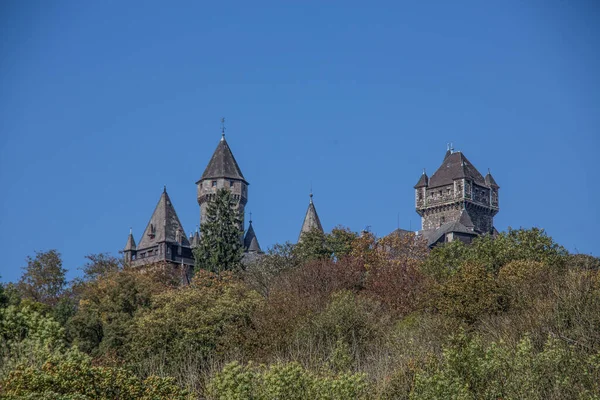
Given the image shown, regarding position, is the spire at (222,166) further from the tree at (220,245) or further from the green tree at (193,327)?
the green tree at (193,327)

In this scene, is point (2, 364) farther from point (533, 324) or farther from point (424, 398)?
point (533, 324)

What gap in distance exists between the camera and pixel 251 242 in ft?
308

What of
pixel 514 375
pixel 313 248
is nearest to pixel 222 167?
pixel 313 248

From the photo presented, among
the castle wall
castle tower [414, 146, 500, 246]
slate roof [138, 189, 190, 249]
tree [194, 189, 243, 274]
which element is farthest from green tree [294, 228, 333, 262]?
the castle wall

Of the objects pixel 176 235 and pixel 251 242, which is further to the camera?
pixel 251 242

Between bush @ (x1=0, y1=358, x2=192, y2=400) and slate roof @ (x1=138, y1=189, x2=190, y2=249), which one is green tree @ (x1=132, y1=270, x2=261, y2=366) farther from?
slate roof @ (x1=138, y1=189, x2=190, y2=249)

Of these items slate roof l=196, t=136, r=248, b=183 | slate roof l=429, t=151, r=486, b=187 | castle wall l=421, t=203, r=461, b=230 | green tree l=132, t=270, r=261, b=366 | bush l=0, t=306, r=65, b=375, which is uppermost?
slate roof l=429, t=151, r=486, b=187

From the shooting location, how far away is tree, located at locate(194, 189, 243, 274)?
210 feet

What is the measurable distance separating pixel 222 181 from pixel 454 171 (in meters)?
24.9

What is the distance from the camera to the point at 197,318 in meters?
43.2

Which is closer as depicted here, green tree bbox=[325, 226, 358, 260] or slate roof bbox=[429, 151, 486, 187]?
green tree bbox=[325, 226, 358, 260]

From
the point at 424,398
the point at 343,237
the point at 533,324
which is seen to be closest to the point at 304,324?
the point at 533,324

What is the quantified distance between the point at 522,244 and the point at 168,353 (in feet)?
64.1

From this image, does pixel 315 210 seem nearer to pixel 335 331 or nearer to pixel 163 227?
pixel 163 227
